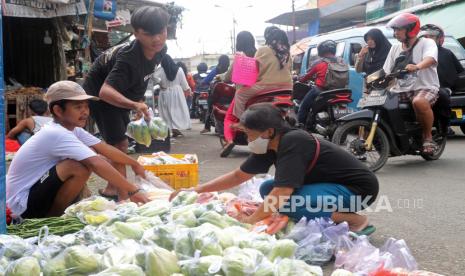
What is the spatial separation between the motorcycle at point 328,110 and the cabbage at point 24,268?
5.18 m

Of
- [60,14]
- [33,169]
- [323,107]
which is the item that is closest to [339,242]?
[33,169]

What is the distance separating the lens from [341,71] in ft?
24.3

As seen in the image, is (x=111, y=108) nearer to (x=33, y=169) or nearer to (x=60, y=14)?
(x=33, y=169)

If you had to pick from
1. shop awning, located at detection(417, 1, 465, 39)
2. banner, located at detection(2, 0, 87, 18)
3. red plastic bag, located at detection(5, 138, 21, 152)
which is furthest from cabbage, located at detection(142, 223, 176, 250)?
shop awning, located at detection(417, 1, 465, 39)

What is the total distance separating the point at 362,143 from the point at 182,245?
3.91 m

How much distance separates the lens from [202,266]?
2.27m

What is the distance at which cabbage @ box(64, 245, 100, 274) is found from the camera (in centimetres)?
236

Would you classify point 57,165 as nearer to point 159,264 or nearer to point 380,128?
point 159,264

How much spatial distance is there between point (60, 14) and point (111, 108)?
16.6ft

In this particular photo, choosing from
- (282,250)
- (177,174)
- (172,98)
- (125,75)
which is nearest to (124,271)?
(282,250)

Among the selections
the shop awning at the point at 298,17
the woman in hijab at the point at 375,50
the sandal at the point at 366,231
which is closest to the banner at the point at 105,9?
the woman in hijab at the point at 375,50

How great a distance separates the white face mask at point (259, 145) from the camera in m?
3.33

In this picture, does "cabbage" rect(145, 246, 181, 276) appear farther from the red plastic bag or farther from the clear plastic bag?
the red plastic bag

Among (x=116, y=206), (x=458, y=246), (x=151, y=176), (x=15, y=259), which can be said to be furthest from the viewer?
(x=151, y=176)
